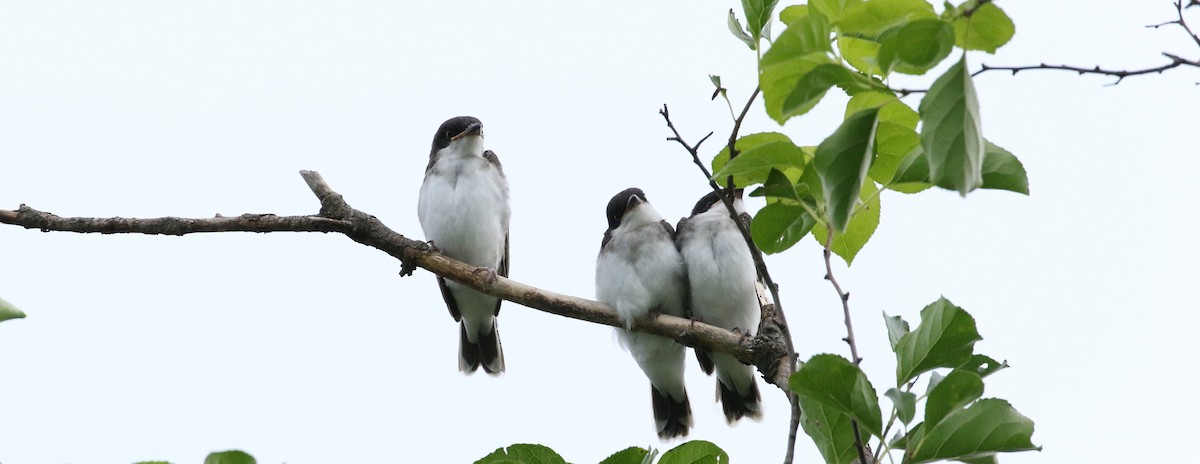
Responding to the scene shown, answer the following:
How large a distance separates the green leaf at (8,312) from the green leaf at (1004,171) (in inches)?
73.5

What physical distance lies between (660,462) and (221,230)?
322 centimetres

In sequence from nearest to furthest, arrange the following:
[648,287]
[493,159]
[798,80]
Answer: [798,80] → [648,287] → [493,159]

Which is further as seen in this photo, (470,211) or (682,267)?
(470,211)

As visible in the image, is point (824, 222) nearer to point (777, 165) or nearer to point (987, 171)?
point (777, 165)

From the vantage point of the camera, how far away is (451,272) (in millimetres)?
6367

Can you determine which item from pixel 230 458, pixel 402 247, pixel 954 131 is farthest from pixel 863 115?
pixel 402 247

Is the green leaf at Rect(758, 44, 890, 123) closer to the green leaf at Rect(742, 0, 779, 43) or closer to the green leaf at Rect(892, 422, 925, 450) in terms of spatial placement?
the green leaf at Rect(742, 0, 779, 43)

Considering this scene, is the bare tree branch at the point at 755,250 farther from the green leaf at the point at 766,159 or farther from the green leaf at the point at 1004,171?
the green leaf at the point at 1004,171

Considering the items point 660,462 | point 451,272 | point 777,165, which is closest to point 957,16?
point 777,165

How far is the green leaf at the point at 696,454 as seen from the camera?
2775 mm

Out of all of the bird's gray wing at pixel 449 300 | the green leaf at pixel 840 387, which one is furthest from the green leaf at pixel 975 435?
the bird's gray wing at pixel 449 300

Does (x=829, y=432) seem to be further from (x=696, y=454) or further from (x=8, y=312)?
(x=8, y=312)

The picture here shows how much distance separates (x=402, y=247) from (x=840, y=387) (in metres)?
4.29

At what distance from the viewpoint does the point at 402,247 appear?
242 inches
